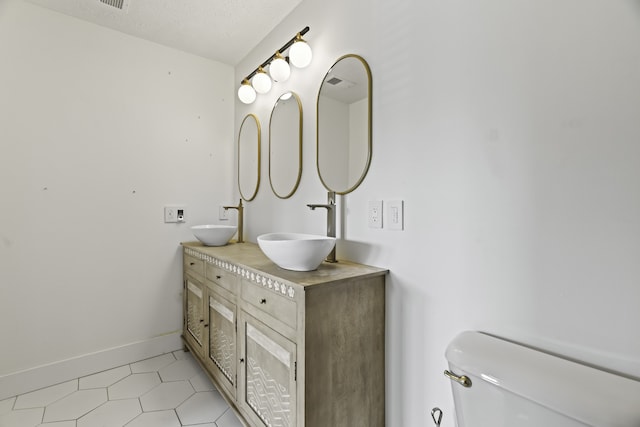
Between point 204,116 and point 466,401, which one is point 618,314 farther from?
point 204,116

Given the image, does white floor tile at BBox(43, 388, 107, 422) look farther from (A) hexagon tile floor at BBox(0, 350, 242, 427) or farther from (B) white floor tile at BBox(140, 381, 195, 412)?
(B) white floor tile at BBox(140, 381, 195, 412)

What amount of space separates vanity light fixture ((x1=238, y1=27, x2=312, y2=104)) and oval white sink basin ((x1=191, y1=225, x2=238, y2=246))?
3.13 ft

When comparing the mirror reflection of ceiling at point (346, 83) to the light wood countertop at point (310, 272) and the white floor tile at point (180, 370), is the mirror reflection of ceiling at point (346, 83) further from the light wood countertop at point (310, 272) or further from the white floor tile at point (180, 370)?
the white floor tile at point (180, 370)

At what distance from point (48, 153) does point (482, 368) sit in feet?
8.14

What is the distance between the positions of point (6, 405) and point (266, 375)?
160 cm

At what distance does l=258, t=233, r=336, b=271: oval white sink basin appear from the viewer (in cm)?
119

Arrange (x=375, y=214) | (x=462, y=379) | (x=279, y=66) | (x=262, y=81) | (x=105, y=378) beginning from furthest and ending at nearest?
1. (x=262, y=81)
2. (x=105, y=378)
3. (x=279, y=66)
4. (x=375, y=214)
5. (x=462, y=379)

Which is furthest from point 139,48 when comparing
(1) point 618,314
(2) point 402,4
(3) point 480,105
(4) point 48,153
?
(1) point 618,314

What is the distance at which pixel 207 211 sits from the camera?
8.18 ft

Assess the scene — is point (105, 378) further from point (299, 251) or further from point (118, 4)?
point (118, 4)

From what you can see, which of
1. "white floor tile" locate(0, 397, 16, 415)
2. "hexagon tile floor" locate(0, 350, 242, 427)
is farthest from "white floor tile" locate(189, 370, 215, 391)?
"white floor tile" locate(0, 397, 16, 415)

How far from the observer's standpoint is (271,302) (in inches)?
48.0

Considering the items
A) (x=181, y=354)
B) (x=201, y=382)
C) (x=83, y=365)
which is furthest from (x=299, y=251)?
(x=83, y=365)

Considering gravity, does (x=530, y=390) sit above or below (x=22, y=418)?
above
